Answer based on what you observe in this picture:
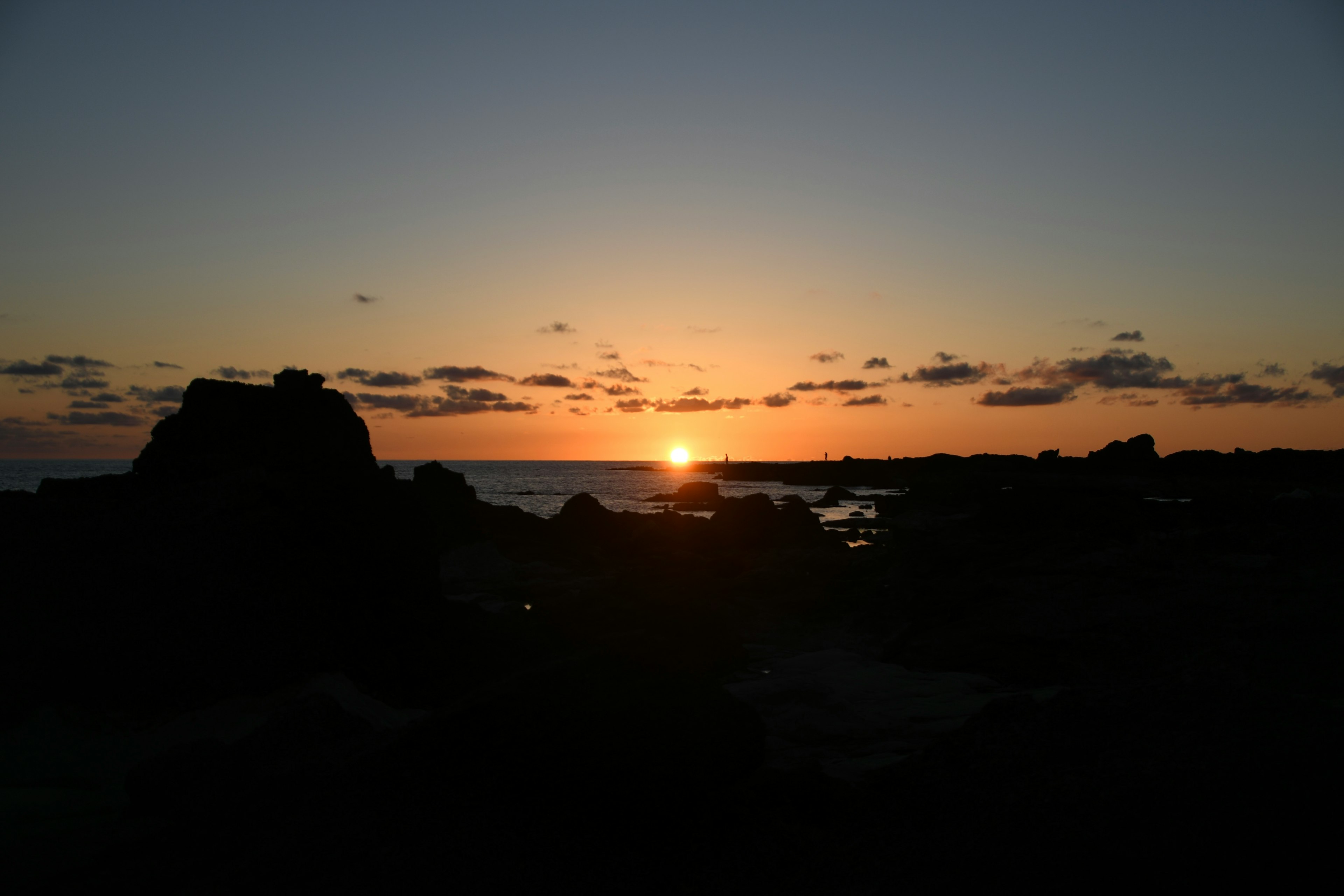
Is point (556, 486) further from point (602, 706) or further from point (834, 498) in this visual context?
point (602, 706)

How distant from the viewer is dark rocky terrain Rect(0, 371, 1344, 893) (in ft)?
15.6

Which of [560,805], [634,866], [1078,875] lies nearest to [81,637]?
[560,805]

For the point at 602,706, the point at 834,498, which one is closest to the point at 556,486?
the point at 834,498

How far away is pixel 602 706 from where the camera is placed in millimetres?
5973

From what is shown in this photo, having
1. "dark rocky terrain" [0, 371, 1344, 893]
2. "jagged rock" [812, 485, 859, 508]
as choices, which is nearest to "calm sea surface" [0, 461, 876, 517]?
"jagged rock" [812, 485, 859, 508]

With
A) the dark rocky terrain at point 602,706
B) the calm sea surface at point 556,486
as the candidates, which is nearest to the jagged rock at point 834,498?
the calm sea surface at point 556,486

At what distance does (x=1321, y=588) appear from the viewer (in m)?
10.3

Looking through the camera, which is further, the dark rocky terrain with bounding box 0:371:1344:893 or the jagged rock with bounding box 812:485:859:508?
the jagged rock with bounding box 812:485:859:508

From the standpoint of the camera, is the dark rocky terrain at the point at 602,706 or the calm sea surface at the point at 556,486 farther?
the calm sea surface at the point at 556,486

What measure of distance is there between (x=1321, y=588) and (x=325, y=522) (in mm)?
13488

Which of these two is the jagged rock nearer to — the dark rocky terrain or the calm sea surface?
the calm sea surface

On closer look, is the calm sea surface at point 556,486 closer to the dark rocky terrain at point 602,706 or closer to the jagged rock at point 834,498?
the jagged rock at point 834,498

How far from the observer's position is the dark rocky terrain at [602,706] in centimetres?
475

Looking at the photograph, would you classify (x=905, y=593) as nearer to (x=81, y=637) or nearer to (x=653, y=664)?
(x=653, y=664)
